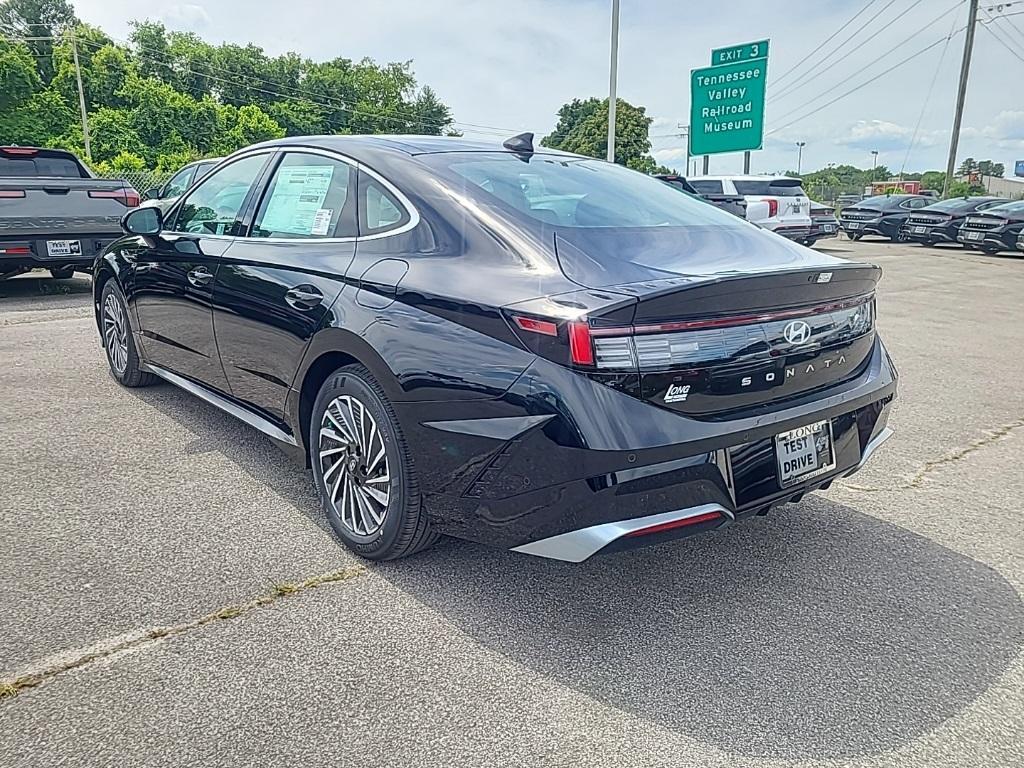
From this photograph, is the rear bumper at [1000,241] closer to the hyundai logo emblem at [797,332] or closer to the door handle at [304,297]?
the hyundai logo emblem at [797,332]

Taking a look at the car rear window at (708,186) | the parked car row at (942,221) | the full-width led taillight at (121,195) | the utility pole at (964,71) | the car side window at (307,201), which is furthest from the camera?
the utility pole at (964,71)

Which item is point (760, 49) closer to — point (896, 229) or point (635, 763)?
point (896, 229)

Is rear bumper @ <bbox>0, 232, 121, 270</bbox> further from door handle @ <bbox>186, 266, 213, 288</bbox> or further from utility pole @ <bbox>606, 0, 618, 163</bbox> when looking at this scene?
utility pole @ <bbox>606, 0, 618, 163</bbox>

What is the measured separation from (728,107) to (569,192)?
18347mm

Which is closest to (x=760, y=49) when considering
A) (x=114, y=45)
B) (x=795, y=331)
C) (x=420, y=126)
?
(x=795, y=331)

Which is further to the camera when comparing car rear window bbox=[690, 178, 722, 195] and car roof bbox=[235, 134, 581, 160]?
car rear window bbox=[690, 178, 722, 195]

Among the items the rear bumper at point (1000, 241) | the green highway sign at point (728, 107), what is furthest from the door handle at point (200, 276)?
the rear bumper at point (1000, 241)

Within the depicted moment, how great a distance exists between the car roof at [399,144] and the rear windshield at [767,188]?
15099 mm

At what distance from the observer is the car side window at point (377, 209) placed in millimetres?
2885

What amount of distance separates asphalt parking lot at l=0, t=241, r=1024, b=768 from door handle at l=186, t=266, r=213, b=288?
85 centimetres

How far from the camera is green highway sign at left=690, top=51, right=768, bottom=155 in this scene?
63.1ft

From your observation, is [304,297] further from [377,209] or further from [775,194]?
[775,194]

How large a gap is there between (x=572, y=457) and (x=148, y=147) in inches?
2156

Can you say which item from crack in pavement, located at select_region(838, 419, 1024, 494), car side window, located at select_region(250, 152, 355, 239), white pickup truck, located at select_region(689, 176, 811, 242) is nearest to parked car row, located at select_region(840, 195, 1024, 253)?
white pickup truck, located at select_region(689, 176, 811, 242)
